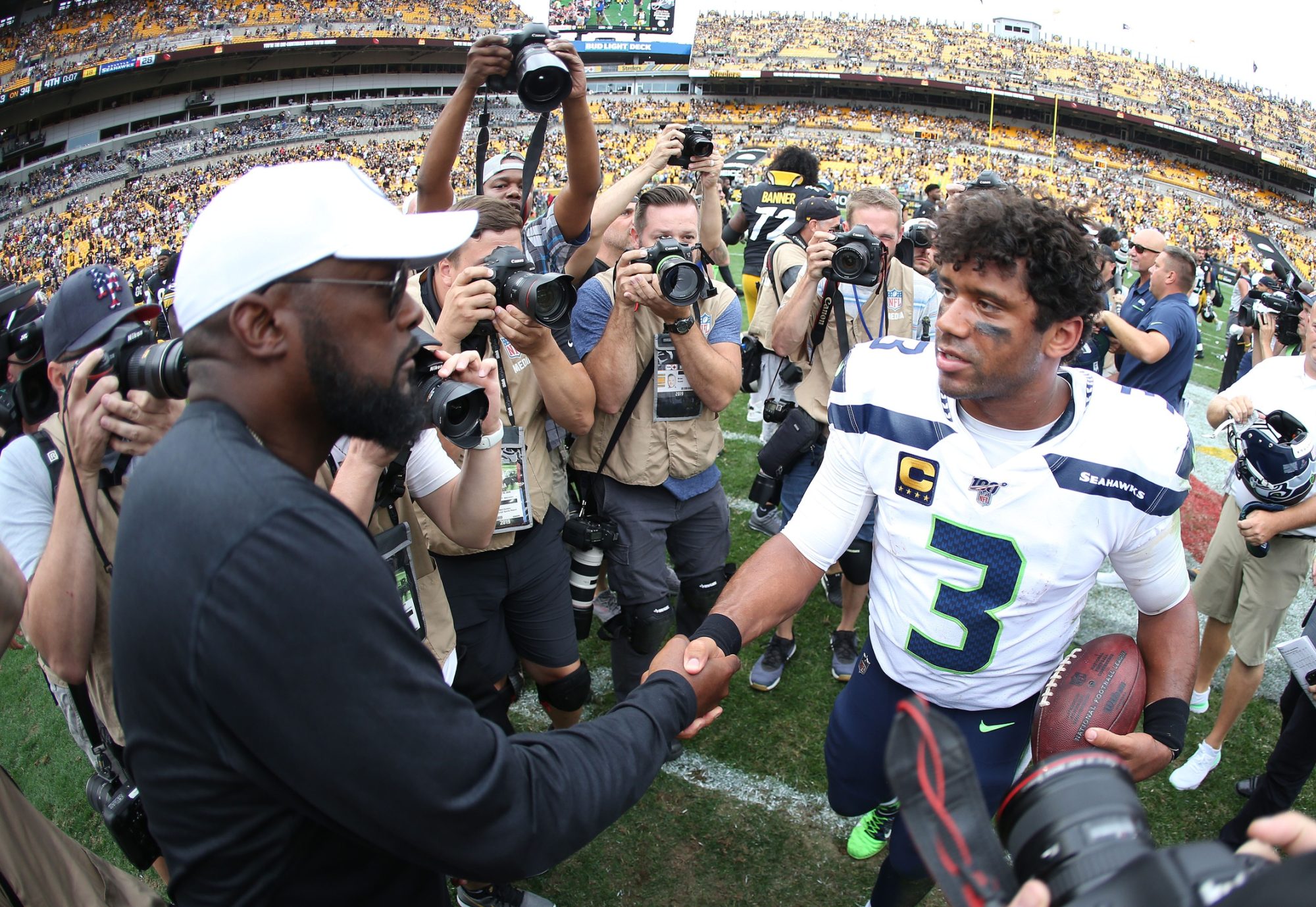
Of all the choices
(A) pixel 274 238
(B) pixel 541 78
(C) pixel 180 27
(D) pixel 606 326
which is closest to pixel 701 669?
(A) pixel 274 238

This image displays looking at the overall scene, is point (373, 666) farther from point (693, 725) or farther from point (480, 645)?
point (480, 645)

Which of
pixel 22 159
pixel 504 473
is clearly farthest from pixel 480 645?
pixel 22 159

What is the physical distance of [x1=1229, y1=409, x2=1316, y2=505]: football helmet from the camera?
312 cm

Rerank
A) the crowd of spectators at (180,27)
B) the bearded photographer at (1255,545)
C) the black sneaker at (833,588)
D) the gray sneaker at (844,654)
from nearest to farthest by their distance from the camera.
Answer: the bearded photographer at (1255,545), the gray sneaker at (844,654), the black sneaker at (833,588), the crowd of spectators at (180,27)

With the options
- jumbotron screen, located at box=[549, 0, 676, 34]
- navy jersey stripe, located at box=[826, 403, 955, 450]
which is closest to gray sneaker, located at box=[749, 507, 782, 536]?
navy jersey stripe, located at box=[826, 403, 955, 450]

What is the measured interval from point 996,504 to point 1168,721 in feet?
2.28

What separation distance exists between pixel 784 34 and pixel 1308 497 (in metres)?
54.7

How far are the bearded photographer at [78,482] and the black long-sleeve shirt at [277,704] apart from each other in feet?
3.44

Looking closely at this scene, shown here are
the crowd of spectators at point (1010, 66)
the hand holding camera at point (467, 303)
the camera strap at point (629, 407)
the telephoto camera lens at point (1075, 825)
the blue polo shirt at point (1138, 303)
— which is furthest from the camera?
the crowd of spectators at point (1010, 66)

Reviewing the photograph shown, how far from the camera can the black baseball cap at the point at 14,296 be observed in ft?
8.52

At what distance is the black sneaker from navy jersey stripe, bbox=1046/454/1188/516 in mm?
2968

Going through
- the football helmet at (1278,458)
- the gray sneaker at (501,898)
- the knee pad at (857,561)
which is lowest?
the gray sneaker at (501,898)

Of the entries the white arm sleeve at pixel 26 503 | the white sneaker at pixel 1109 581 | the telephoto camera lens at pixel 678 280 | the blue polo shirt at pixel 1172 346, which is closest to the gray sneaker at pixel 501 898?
the white arm sleeve at pixel 26 503

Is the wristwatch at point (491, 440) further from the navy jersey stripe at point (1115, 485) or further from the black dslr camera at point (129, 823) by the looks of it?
the navy jersey stripe at point (1115, 485)
